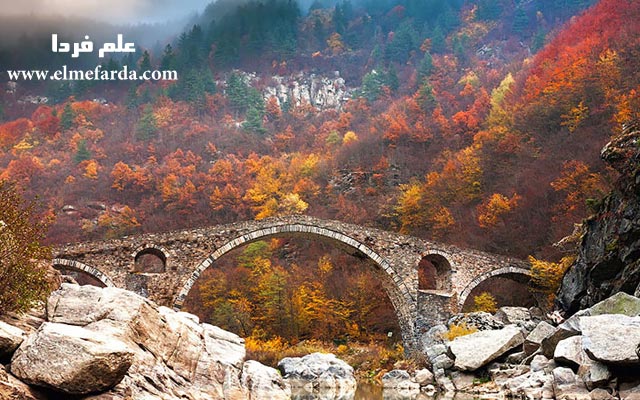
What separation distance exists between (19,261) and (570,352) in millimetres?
10236

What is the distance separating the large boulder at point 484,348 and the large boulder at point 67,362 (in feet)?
38.1

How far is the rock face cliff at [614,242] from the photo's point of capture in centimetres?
1580

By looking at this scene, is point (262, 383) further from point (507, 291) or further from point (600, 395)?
point (507, 291)

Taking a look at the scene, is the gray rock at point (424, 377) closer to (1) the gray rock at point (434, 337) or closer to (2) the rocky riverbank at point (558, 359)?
(2) the rocky riverbank at point (558, 359)

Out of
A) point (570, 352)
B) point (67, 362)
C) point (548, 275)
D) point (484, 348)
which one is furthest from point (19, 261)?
point (548, 275)

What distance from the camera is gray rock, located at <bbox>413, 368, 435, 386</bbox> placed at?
18062mm

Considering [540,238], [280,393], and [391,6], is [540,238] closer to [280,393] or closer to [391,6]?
[280,393]

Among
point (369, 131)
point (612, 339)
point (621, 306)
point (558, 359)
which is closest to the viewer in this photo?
point (612, 339)

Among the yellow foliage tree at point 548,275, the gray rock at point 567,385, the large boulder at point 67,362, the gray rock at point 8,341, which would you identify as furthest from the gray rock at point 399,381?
the gray rock at point 8,341

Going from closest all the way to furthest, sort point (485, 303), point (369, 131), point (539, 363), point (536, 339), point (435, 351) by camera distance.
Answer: point (539, 363)
point (536, 339)
point (435, 351)
point (485, 303)
point (369, 131)

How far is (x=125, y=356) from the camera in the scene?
21.7 feet

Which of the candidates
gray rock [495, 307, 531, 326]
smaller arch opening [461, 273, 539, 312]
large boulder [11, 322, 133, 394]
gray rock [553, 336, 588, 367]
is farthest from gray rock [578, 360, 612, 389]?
smaller arch opening [461, 273, 539, 312]

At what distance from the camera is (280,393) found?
1208 cm

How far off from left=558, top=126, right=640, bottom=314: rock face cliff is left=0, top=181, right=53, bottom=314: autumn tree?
1224cm
